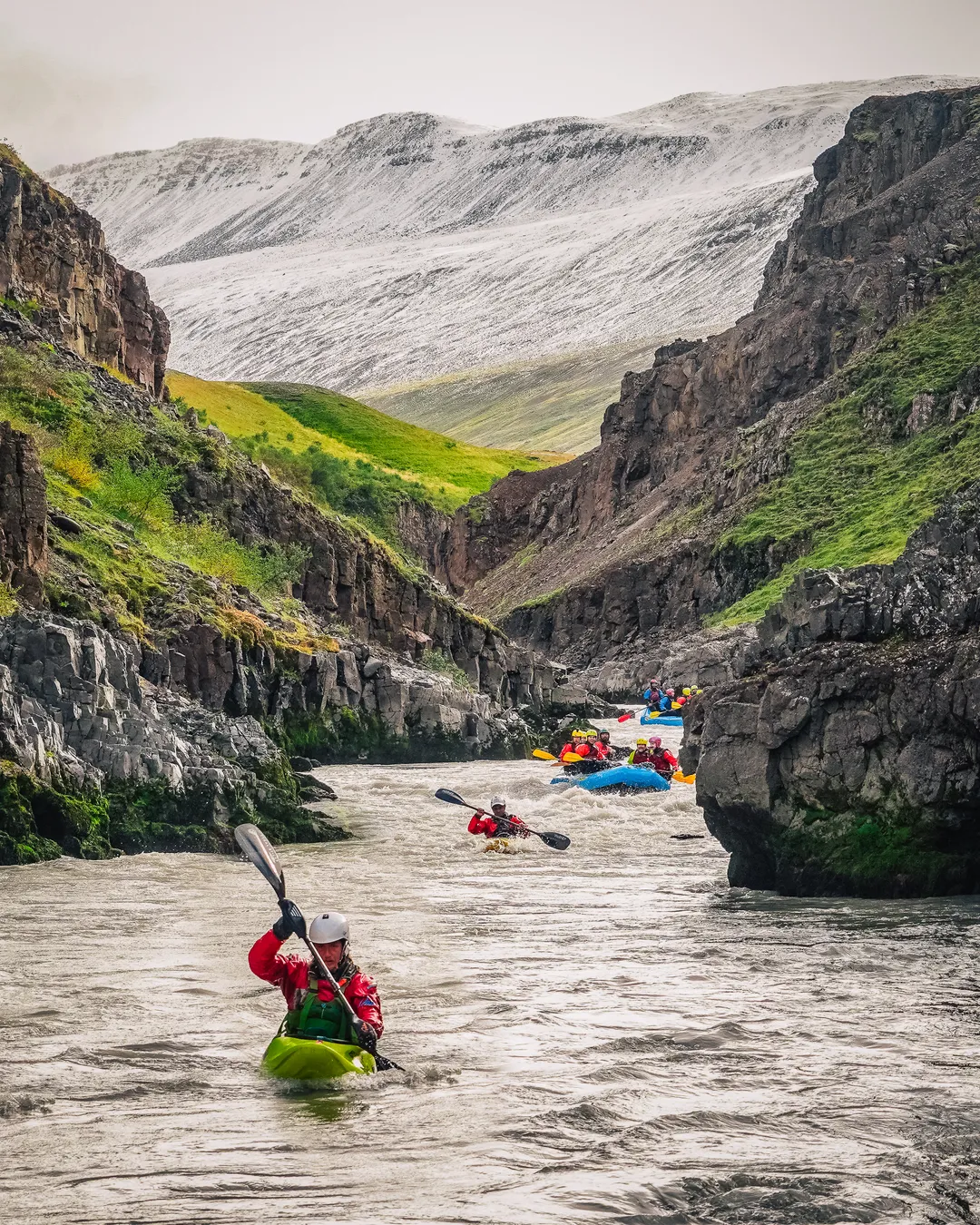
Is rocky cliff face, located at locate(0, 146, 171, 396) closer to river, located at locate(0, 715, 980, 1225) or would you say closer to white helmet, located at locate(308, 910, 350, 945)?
river, located at locate(0, 715, 980, 1225)

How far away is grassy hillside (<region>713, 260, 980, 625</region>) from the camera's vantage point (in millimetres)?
80312

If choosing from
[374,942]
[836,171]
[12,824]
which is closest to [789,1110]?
[374,942]

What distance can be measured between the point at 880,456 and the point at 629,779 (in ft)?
194

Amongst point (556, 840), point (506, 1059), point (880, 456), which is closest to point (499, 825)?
point (556, 840)

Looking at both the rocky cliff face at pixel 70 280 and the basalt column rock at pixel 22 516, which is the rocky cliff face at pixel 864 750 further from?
the rocky cliff face at pixel 70 280

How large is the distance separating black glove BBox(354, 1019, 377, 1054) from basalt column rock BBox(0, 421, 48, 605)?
20.1 metres

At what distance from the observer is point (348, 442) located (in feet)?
480

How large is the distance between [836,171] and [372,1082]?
120104mm

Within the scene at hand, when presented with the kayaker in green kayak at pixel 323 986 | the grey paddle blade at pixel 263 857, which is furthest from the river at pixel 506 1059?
the grey paddle blade at pixel 263 857

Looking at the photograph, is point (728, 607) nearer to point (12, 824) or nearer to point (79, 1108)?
point (12, 824)

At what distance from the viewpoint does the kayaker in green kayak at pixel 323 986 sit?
12.8 metres

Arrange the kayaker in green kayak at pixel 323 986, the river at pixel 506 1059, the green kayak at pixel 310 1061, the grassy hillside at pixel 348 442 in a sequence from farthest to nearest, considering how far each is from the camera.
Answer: the grassy hillside at pixel 348 442 → the kayaker in green kayak at pixel 323 986 → the green kayak at pixel 310 1061 → the river at pixel 506 1059

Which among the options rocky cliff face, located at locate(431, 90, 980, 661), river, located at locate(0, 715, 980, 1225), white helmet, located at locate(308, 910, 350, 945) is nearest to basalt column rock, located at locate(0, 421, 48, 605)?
river, located at locate(0, 715, 980, 1225)

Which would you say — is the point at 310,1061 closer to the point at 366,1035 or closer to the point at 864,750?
the point at 366,1035
